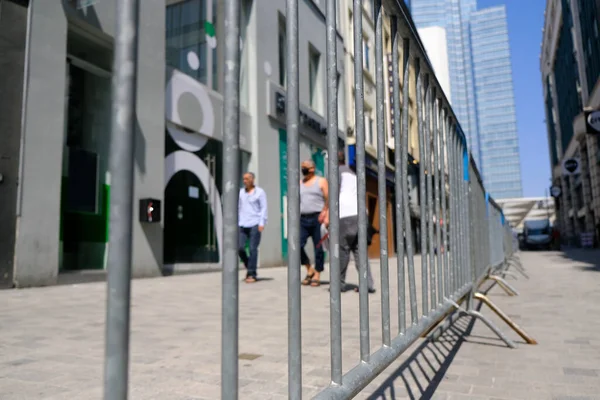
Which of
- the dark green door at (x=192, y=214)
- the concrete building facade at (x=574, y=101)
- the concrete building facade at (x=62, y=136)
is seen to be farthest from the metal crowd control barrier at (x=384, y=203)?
the concrete building facade at (x=574, y=101)

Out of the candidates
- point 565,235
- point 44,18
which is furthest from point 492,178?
point 44,18

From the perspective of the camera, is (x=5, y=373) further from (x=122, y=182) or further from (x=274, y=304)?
(x=274, y=304)

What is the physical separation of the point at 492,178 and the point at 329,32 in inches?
5217

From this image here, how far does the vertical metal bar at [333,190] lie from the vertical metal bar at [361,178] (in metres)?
0.20

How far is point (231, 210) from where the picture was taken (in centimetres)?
96

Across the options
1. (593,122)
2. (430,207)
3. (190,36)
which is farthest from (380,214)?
(593,122)

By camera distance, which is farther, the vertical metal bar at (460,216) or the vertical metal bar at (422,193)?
the vertical metal bar at (460,216)

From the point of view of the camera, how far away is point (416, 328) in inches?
88.7

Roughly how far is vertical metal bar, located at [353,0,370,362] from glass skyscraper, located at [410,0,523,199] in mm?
126451

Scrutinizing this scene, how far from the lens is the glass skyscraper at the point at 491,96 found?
121938mm

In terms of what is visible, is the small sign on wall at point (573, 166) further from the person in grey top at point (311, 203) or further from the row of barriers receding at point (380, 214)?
the row of barriers receding at point (380, 214)

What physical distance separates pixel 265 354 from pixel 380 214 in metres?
1.44

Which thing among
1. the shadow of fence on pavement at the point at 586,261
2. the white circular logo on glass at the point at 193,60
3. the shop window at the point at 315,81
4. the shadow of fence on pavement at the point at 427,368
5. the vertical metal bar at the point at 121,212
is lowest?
the shadow of fence on pavement at the point at 427,368

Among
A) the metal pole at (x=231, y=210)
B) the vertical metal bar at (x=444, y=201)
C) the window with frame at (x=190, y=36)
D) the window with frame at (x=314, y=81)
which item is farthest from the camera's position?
the window with frame at (x=314, y=81)
